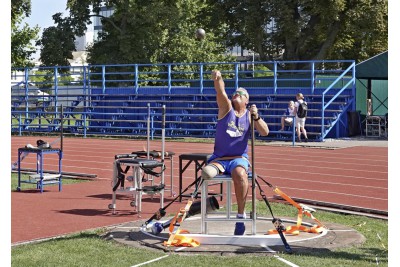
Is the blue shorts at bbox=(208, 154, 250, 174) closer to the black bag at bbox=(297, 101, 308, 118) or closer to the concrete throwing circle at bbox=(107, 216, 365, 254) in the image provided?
the concrete throwing circle at bbox=(107, 216, 365, 254)

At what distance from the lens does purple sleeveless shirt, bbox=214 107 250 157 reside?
32.0 feet

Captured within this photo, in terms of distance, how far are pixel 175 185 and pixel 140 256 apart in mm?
7640

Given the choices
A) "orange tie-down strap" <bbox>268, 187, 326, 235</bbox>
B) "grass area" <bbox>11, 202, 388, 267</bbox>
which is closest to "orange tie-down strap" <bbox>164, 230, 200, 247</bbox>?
"grass area" <bbox>11, 202, 388, 267</bbox>

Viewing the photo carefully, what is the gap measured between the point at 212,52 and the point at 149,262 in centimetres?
6452

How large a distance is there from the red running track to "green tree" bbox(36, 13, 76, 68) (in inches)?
1041

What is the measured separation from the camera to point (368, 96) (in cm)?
3584

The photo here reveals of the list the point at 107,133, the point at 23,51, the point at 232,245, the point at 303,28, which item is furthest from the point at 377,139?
the point at 23,51

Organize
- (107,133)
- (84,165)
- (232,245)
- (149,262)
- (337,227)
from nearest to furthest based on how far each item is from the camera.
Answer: (149,262), (232,245), (337,227), (84,165), (107,133)

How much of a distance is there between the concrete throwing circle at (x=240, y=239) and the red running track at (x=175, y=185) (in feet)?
4.30

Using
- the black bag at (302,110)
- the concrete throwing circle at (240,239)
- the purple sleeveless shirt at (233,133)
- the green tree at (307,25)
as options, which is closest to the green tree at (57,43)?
the green tree at (307,25)

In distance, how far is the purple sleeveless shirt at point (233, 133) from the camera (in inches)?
384

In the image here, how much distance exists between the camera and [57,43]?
53.2 m

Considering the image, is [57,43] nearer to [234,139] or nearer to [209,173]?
[234,139]

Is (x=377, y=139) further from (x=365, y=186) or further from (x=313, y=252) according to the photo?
(x=313, y=252)
